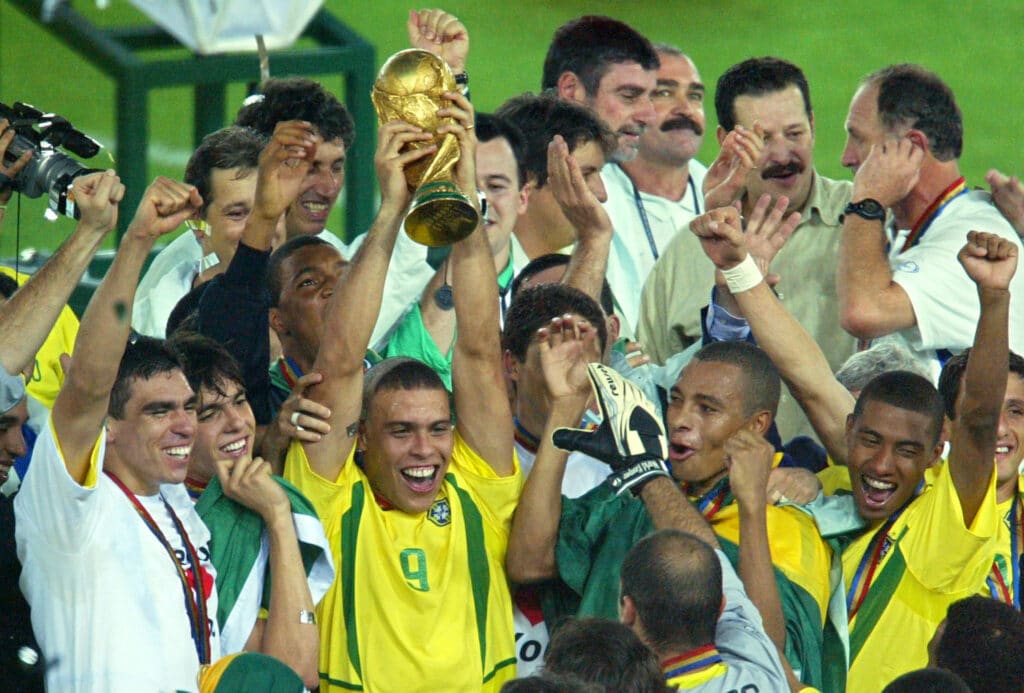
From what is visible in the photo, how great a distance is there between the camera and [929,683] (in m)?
4.09

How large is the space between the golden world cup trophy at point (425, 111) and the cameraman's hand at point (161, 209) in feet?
1.95

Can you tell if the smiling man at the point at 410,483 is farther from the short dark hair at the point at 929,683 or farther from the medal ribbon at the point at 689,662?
the short dark hair at the point at 929,683

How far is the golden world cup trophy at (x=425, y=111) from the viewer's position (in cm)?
501

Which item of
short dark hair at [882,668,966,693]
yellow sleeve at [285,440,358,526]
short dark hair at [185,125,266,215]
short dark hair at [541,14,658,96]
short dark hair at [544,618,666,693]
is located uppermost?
short dark hair at [541,14,658,96]

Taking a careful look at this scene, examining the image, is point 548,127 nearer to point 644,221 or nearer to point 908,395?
point 644,221

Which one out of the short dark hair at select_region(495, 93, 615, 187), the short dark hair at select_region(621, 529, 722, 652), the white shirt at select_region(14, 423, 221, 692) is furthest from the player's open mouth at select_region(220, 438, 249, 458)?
the short dark hair at select_region(495, 93, 615, 187)

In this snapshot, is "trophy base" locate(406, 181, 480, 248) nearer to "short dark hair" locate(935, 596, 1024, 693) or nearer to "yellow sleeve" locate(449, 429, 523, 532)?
"yellow sleeve" locate(449, 429, 523, 532)

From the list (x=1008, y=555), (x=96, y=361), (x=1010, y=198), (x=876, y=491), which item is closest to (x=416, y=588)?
(x=96, y=361)

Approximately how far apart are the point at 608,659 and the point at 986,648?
103 cm

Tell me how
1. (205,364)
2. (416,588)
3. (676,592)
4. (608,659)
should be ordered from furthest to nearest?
(205,364)
(416,588)
(676,592)
(608,659)

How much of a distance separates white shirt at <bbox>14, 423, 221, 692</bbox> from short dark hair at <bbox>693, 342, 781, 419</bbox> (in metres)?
1.83

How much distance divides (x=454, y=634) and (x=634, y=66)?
9.99 feet

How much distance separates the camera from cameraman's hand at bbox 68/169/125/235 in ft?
15.4

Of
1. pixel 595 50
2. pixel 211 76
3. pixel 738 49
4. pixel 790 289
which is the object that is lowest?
pixel 790 289
